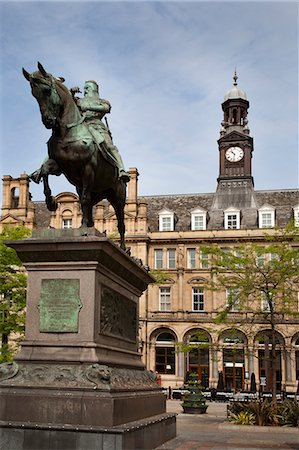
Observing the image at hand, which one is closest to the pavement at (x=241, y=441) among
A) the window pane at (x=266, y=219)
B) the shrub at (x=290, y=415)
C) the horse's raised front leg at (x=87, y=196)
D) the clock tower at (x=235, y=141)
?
the shrub at (x=290, y=415)

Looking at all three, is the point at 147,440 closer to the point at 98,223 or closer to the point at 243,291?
the point at 243,291

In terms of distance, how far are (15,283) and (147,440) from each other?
20.8m

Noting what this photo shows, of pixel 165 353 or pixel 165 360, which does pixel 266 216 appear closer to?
pixel 165 353

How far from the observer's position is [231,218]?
55.4 meters

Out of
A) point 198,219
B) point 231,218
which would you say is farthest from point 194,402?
point 198,219

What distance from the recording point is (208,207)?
5831 centimetres

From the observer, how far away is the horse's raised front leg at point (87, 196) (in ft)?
33.6

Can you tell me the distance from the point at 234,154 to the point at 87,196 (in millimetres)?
51763

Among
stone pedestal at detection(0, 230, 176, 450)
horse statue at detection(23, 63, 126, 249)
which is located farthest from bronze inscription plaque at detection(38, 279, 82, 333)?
horse statue at detection(23, 63, 126, 249)

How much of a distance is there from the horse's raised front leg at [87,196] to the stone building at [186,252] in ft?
136

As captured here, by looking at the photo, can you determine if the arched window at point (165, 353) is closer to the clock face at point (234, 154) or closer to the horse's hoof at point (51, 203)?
the clock face at point (234, 154)

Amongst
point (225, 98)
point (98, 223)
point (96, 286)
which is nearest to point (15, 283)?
point (96, 286)

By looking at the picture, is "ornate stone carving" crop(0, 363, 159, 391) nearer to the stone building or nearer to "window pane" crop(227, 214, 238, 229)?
the stone building

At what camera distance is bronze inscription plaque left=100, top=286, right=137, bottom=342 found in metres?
9.81
